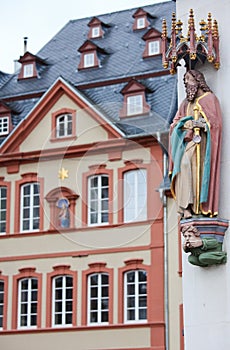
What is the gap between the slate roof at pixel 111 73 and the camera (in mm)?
27688

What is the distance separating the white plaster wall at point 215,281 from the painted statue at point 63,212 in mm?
19231

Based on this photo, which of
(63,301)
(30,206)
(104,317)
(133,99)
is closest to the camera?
(104,317)

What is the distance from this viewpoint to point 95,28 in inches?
1265

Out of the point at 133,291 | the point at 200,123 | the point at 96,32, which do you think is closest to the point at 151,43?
the point at 96,32

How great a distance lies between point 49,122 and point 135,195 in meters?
3.47

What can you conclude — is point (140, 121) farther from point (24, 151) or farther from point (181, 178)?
point (181, 178)

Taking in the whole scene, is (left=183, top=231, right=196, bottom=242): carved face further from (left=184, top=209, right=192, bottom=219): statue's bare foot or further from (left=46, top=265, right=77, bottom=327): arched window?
(left=46, top=265, right=77, bottom=327): arched window

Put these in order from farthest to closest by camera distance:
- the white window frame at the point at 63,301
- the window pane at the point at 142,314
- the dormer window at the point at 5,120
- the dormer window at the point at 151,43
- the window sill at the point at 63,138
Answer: the dormer window at the point at 5,120 → the dormer window at the point at 151,43 → the window sill at the point at 63,138 → the white window frame at the point at 63,301 → the window pane at the point at 142,314

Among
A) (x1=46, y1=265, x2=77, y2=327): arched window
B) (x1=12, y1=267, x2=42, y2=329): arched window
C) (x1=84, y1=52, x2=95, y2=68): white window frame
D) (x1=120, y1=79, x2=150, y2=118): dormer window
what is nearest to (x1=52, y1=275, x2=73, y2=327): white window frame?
(x1=46, y1=265, x2=77, y2=327): arched window

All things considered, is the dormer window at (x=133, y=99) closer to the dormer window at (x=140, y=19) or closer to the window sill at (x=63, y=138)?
the window sill at (x=63, y=138)

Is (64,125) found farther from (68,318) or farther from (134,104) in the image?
(68,318)

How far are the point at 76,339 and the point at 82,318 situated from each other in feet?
1.86

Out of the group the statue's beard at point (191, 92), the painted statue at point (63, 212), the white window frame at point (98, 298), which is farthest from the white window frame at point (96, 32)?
the statue's beard at point (191, 92)

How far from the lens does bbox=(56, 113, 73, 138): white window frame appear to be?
2808 centimetres
